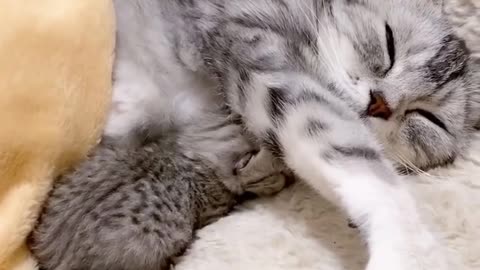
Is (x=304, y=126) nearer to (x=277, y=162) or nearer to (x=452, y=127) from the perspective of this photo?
(x=277, y=162)

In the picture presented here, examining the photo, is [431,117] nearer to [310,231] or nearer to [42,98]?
[310,231]

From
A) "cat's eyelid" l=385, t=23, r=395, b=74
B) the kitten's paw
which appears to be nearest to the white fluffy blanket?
the kitten's paw

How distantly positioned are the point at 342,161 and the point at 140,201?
11.4 inches

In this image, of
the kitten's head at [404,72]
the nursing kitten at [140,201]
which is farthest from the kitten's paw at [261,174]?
the kitten's head at [404,72]

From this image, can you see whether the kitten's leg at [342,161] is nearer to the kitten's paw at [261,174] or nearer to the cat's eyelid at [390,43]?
the kitten's paw at [261,174]

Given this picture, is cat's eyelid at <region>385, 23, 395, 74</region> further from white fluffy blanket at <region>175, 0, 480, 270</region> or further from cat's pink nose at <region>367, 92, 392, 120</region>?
white fluffy blanket at <region>175, 0, 480, 270</region>

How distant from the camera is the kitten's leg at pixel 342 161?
0.91 m

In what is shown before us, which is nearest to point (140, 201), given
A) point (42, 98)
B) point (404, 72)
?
point (42, 98)

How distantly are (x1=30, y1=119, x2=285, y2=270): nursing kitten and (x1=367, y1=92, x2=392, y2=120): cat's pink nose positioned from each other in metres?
0.18

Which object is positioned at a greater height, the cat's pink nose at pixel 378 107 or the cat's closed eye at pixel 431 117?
the cat's pink nose at pixel 378 107

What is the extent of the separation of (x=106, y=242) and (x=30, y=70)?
0.84ft

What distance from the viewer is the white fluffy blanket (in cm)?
96

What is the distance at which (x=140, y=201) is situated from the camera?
3.26 ft

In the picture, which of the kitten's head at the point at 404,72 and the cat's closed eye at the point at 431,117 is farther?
the cat's closed eye at the point at 431,117
